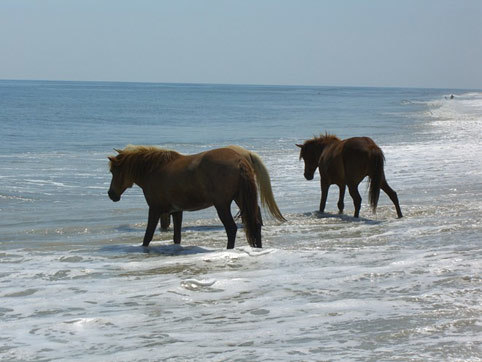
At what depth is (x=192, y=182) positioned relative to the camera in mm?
9031

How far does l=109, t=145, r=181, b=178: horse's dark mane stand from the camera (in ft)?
31.1

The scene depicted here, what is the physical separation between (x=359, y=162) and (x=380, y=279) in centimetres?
577

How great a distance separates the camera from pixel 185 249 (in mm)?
9164

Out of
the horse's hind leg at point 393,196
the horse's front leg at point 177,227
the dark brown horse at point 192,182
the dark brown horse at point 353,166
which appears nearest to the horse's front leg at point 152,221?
the dark brown horse at point 192,182

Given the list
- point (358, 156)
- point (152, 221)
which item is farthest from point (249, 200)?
point (358, 156)

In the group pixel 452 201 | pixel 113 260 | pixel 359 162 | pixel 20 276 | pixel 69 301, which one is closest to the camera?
Result: pixel 69 301

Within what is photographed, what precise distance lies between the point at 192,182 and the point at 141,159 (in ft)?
3.08

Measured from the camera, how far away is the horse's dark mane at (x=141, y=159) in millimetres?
9484

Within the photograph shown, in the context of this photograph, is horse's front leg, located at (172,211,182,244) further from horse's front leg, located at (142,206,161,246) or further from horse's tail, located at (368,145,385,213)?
horse's tail, located at (368,145,385,213)

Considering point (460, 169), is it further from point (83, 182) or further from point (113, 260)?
point (113, 260)

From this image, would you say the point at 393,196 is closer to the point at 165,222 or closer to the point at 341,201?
the point at 341,201

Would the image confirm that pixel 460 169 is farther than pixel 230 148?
Yes

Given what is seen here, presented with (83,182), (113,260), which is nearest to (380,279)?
(113,260)

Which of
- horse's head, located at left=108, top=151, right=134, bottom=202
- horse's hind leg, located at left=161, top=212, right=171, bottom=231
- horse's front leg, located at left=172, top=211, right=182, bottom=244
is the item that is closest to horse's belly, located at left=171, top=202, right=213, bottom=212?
horse's front leg, located at left=172, top=211, right=182, bottom=244
